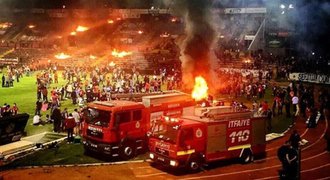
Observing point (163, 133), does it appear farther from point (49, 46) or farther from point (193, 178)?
point (49, 46)

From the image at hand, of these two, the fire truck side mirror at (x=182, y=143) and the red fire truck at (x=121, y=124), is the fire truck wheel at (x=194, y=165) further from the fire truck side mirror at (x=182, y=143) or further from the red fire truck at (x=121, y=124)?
the red fire truck at (x=121, y=124)

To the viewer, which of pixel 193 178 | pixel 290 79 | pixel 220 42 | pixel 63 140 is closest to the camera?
pixel 193 178

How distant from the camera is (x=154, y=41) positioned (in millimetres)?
66188

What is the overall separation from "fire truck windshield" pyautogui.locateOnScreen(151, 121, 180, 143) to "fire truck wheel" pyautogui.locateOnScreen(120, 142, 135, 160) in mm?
1853

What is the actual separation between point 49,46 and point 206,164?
5617 cm

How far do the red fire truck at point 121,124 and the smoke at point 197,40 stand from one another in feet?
54.9

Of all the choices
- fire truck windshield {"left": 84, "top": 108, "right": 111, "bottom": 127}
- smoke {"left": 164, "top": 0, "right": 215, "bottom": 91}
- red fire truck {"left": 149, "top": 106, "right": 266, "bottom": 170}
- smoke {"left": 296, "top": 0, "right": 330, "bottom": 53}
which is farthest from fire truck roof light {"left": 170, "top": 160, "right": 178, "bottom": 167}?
smoke {"left": 296, "top": 0, "right": 330, "bottom": 53}

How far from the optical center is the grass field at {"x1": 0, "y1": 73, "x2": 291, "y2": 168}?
17344 millimetres

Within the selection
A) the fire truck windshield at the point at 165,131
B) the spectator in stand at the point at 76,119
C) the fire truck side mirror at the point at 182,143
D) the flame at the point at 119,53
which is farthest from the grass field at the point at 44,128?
the flame at the point at 119,53

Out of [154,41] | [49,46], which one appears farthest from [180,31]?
[49,46]

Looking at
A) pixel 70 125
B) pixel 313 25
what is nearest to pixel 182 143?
pixel 70 125

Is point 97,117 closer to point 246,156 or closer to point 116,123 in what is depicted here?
point 116,123

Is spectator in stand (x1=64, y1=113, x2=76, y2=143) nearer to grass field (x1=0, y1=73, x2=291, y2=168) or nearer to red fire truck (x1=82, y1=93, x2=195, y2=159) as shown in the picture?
grass field (x1=0, y1=73, x2=291, y2=168)

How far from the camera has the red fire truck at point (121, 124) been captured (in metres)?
16.9
